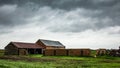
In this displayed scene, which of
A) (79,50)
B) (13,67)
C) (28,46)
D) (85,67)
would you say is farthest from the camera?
(28,46)

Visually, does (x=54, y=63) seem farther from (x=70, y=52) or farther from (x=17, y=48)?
(x=17, y=48)

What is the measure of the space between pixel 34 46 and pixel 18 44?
8.10 metres

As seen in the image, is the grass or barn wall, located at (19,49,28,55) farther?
barn wall, located at (19,49,28,55)

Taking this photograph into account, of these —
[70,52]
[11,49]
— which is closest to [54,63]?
[70,52]

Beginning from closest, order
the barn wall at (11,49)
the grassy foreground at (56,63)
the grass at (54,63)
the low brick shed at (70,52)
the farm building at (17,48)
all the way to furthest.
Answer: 1. the grassy foreground at (56,63)
2. the grass at (54,63)
3. the low brick shed at (70,52)
4. the farm building at (17,48)
5. the barn wall at (11,49)

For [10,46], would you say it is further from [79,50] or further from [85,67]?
[85,67]

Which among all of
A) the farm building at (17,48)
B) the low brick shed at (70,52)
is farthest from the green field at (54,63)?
the farm building at (17,48)

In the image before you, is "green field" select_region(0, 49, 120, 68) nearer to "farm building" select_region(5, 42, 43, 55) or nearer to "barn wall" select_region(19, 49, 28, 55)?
"farm building" select_region(5, 42, 43, 55)

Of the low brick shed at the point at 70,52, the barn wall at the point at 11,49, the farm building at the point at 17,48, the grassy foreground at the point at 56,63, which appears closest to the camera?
the grassy foreground at the point at 56,63

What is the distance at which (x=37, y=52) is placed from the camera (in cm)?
8212

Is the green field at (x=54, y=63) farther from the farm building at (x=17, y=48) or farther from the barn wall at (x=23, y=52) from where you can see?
Answer: the barn wall at (x=23, y=52)

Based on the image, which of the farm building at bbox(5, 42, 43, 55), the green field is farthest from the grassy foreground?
the farm building at bbox(5, 42, 43, 55)

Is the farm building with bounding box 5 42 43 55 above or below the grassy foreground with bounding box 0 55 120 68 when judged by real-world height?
above

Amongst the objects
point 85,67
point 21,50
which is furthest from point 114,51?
point 85,67
